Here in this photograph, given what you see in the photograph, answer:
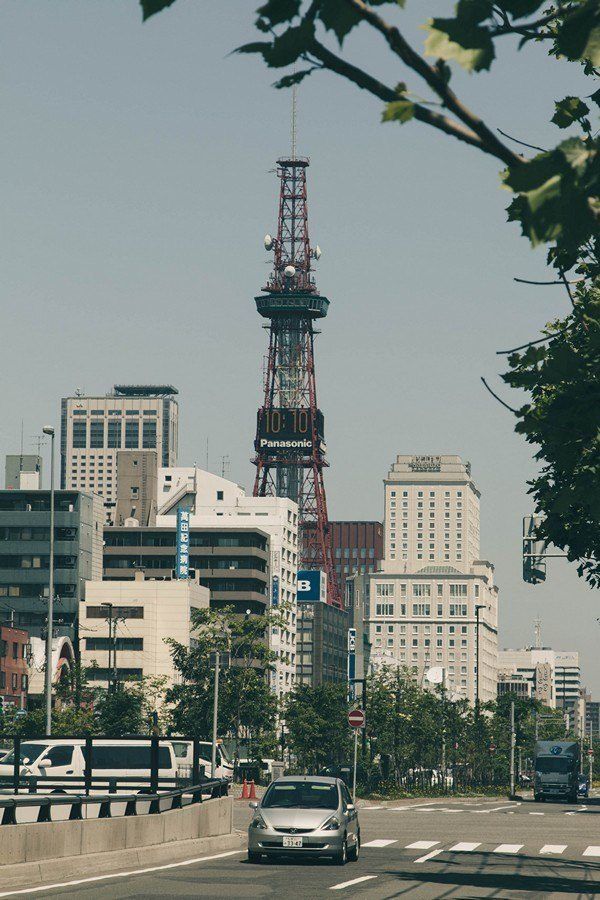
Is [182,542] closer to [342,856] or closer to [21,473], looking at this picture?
[21,473]

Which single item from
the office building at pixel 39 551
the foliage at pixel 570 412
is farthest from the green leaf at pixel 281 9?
the office building at pixel 39 551

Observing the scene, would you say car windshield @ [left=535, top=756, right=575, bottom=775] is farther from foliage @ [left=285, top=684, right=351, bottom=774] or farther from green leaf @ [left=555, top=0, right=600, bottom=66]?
green leaf @ [left=555, top=0, right=600, bottom=66]

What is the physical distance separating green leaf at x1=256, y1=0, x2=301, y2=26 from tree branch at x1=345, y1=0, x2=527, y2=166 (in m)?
0.20

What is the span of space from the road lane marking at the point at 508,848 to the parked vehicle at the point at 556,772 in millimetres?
53386

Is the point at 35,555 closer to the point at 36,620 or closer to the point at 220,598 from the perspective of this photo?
the point at 36,620

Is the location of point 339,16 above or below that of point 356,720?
above

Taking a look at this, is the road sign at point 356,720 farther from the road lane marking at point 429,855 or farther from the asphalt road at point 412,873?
the road lane marking at point 429,855

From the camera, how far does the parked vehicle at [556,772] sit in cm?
8794

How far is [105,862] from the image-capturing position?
24.6m

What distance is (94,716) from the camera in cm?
10162

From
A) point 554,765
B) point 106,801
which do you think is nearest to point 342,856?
point 106,801

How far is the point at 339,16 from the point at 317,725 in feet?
352

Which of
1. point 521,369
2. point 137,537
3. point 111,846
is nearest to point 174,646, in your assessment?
point 111,846

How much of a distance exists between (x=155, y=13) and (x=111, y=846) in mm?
21780
